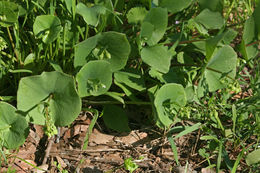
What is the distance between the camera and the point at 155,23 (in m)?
1.46

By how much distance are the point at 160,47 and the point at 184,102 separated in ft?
0.85

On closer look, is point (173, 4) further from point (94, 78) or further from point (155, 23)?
point (94, 78)

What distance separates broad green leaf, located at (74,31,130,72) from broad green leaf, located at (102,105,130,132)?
0.23 meters

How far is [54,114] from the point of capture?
52.3 inches

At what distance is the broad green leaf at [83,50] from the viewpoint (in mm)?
1366

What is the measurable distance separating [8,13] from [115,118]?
Answer: 2.12 ft

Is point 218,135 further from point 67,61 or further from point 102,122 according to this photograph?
point 67,61

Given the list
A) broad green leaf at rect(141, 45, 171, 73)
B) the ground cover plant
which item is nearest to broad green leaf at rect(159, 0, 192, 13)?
the ground cover plant

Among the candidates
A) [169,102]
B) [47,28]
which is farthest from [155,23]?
[47,28]

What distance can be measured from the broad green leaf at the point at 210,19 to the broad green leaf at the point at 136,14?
0.98ft

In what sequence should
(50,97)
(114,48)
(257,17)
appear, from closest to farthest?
1. (50,97)
2. (114,48)
3. (257,17)

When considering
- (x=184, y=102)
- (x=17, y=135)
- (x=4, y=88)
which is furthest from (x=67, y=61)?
(x=184, y=102)

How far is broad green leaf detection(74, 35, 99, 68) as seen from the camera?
137cm

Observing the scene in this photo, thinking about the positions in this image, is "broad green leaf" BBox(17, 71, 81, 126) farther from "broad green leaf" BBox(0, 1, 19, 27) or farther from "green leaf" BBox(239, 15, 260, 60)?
"green leaf" BBox(239, 15, 260, 60)
